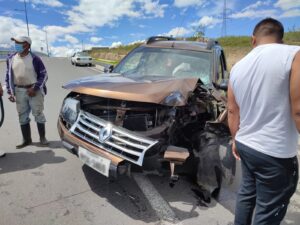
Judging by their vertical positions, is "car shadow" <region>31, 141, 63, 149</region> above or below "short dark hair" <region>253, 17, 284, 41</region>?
below

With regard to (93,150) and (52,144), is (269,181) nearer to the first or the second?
(93,150)

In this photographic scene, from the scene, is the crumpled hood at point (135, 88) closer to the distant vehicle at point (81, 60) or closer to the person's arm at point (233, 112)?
the person's arm at point (233, 112)

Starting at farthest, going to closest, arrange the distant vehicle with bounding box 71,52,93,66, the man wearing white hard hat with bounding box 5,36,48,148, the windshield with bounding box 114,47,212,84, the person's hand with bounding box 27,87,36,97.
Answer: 1. the distant vehicle with bounding box 71,52,93,66
2. the person's hand with bounding box 27,87,36,97
3. the man wearing white hard hat with bounding box 5,36,48,148
4. the windshield with bounding box 114,47,212,84

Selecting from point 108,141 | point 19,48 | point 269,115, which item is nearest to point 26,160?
point 19,48

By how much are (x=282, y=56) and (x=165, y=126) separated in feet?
5.58

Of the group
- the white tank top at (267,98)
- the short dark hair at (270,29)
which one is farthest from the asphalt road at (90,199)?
the short dark hair at (270,29)

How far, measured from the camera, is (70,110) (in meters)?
3.85

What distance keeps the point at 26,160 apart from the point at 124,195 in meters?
1.83

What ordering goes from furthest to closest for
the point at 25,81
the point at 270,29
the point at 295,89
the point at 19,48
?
1. the point at 25,81
2. the point at 19,48
3. the point at 270,29
4. the point at 295,89

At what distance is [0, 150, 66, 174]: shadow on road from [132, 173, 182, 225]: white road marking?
138 cm

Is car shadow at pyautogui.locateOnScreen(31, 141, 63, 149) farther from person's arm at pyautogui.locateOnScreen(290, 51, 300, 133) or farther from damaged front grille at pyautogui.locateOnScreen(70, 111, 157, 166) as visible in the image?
person's arm at pyautogui.locateOnScreen(290, 51, 300, 133)

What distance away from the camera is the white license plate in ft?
10.2

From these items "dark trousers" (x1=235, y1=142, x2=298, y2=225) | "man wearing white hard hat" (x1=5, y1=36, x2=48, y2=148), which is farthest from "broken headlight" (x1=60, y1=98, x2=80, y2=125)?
"dark trousers" (x1=235, y1=142, x2=298, y2=225)

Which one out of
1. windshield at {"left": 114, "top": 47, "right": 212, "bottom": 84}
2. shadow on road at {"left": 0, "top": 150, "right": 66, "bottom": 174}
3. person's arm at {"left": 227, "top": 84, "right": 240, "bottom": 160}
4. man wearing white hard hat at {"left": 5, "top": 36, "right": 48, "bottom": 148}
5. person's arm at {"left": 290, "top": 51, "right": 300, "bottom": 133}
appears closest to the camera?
person's arm at {"left": 290, "top": 51, "right": 300, "bottom": 133}
